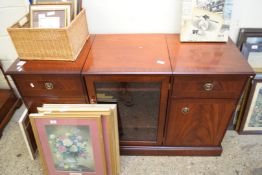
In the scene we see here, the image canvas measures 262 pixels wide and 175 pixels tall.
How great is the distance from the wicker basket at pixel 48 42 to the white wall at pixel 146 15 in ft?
0.71

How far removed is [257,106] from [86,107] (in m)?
1.21

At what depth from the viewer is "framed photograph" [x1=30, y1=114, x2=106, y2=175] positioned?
1.16 meters

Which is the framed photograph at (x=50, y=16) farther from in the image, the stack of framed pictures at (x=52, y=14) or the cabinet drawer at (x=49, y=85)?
the cabinet drawer at (x=49, y=85)

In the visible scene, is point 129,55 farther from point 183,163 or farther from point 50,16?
point 183,163

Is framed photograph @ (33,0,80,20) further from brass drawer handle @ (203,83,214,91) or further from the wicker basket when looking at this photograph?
brass drawer handle @ (203,83,214,91)

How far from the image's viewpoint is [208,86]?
115 cm

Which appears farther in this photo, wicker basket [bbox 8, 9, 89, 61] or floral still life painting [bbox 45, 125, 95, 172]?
floral still life painting [bbox 45, 125, 95, 172]

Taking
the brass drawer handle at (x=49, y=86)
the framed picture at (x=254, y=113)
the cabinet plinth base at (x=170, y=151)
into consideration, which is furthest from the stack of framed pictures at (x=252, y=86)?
the brass drawer handle at (x=49, y=86)

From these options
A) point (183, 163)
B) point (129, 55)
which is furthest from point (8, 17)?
point (183, 163)

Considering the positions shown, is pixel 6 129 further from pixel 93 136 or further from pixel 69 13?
pixel 69 13

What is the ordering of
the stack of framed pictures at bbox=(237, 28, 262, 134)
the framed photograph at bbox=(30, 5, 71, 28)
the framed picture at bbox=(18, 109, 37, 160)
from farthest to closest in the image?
the stack of framed pictures at bbox=(237, 28, 262, 134) → the framed picture at bbox=(18, 109, 37, 160) → the framed photograph at bbox=(30, 5, 71, 28)

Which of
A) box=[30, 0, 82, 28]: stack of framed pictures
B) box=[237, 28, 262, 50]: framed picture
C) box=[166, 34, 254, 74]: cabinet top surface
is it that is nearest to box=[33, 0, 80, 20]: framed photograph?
box=[30, 0, 82, 28]: stack of framed pictures

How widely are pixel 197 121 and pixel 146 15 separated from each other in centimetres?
76

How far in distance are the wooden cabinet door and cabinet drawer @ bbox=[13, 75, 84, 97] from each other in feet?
1.83
